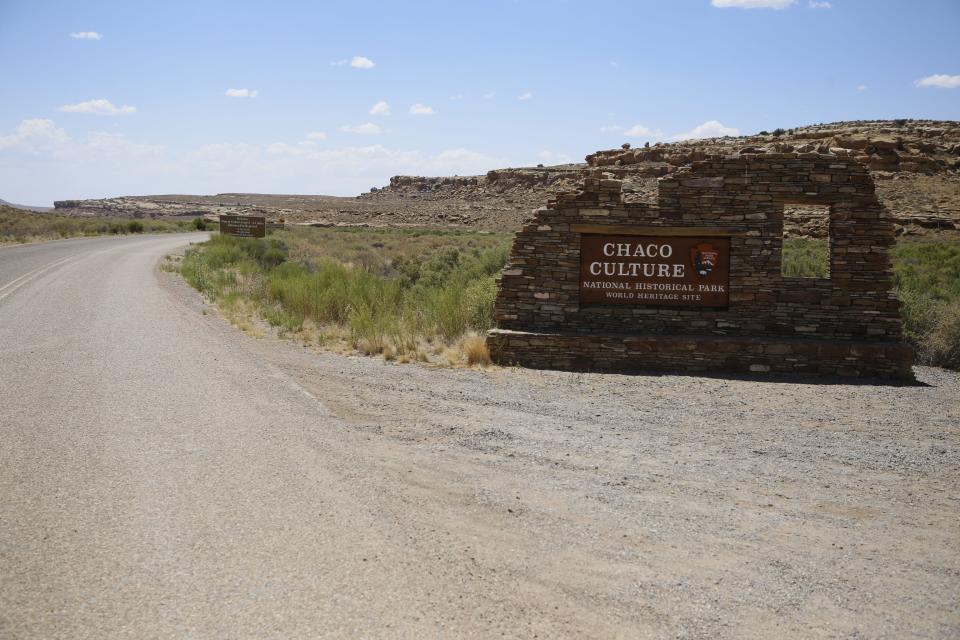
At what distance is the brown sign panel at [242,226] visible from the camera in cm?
3203

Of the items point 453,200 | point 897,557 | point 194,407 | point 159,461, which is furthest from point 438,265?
point 453,200

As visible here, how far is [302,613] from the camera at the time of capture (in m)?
4.15

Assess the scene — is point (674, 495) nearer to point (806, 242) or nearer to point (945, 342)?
point (945, 342)

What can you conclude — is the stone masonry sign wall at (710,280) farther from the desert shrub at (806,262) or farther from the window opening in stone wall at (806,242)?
the window opening in stone wall at (806,242)

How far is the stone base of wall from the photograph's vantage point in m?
11.8

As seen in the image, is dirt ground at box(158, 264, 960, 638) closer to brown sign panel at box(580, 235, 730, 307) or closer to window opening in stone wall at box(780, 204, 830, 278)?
brown sign panel at box(580, 235, 730, 307)

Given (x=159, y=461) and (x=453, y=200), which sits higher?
(x=453, y=200)

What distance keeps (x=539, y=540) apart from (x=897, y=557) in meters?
2.62

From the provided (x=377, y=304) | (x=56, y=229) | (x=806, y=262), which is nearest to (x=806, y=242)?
(x=806, y=262)

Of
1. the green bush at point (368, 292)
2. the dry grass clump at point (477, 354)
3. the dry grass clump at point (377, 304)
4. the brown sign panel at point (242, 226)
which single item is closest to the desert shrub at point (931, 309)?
the dry grass clump at point (477, 354)

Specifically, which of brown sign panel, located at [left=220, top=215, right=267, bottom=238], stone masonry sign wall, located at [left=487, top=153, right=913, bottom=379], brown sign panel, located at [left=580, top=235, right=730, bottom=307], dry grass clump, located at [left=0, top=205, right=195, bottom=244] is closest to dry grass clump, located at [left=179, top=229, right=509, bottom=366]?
stone masonry sign wall, located at [left=487, top=153, right=913, bottom=379]

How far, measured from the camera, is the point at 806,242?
31.6 metres

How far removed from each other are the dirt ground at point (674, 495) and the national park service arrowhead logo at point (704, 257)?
1945 mm

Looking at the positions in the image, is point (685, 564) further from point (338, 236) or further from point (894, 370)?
point (338, 236)
